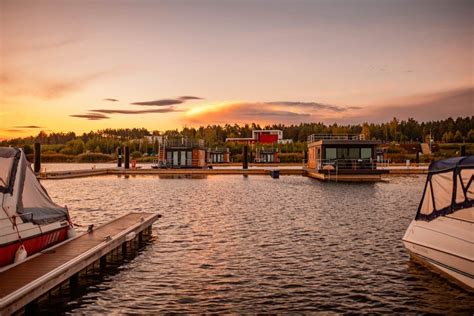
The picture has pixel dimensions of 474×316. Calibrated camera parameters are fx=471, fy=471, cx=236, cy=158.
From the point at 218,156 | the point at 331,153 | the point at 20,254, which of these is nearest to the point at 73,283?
the point at 20,254

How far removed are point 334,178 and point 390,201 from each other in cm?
2061

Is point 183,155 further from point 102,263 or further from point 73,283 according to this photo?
point 73,283

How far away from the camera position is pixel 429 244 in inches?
534

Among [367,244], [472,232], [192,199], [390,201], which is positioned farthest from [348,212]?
[472,232]

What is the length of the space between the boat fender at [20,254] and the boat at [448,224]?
11.0m

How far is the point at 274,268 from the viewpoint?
47.8 feet

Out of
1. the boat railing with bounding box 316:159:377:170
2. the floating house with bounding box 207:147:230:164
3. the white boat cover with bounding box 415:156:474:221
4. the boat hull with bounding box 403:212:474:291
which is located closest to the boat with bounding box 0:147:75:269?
the boat hull with bounding box 403:212:474:291

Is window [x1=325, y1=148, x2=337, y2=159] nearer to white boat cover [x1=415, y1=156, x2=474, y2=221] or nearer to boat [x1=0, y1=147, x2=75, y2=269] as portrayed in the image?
white boat cover [x1=415, y1=156, x2=474, y2=221]

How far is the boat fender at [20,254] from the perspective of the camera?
11812 mm

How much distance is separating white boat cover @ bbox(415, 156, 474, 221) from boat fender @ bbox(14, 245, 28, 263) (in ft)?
37.3

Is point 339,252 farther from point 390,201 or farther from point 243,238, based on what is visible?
point 390,201

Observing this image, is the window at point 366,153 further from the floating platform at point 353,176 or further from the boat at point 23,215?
the boat at point 23,215

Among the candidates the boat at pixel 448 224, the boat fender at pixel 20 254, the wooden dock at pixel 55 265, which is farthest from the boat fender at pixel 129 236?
the boat at pixel 448 224

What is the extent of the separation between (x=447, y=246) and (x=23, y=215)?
454 inches
